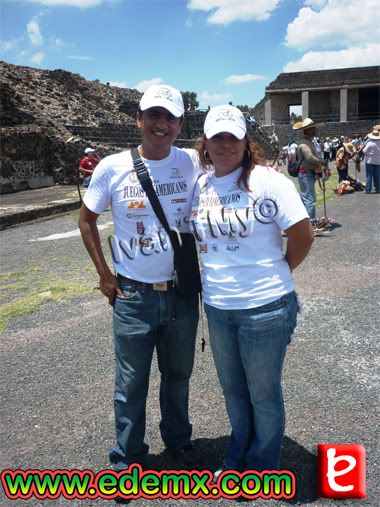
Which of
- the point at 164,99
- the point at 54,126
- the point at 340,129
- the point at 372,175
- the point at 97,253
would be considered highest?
the point at 340,129

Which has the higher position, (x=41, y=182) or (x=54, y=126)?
(x=54, y=126)

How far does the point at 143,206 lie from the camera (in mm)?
2355

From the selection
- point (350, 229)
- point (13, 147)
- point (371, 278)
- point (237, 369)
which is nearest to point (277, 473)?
point (237, 369)

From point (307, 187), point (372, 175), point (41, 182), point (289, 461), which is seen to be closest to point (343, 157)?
point (372, 175)

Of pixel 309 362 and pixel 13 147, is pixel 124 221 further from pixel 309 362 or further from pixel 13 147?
pixel 13 147

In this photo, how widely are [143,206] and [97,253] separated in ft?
1.30

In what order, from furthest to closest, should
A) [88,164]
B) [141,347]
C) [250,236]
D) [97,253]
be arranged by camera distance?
[88,164] < [97,253] < [141,347] < [250,236]

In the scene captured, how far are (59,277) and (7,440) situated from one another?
362cm

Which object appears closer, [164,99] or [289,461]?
[164,99]

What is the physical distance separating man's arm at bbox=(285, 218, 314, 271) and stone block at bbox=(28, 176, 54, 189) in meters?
16.1

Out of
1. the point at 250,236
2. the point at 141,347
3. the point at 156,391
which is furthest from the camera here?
the point at 156,391

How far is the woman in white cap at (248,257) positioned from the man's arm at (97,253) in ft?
1.55

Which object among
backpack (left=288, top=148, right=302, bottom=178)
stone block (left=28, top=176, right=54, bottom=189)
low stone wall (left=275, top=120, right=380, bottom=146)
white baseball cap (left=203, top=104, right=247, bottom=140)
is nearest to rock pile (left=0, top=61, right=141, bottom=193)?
stone block (left=28, top=176, right=54, bottom=189)

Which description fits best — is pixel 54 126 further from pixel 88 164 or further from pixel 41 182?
pixel 88 164
